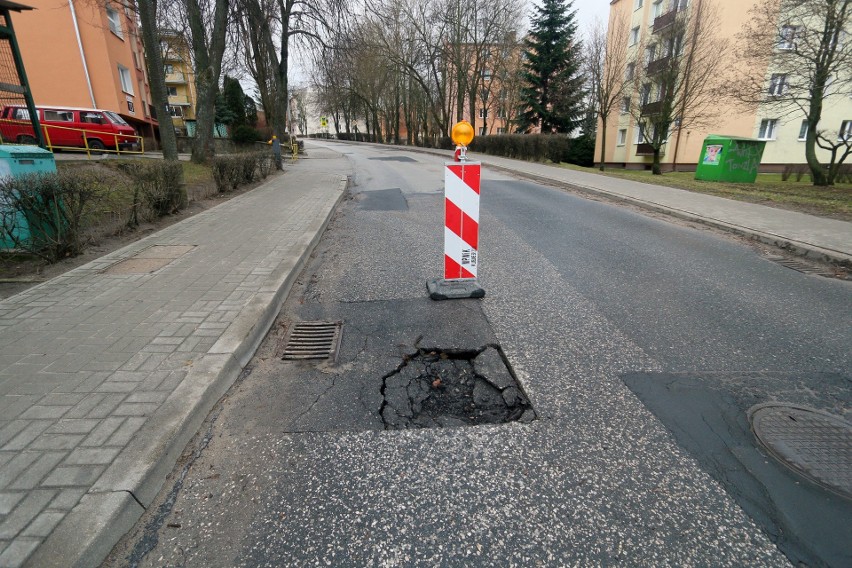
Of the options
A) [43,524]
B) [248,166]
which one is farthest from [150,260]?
[248,166]

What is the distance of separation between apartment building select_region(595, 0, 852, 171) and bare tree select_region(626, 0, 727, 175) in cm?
8

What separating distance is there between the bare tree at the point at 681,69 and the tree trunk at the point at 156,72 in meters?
23.9

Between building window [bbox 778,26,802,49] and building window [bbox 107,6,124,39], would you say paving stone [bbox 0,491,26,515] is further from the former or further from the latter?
building window [bbox 107,6,124,39]

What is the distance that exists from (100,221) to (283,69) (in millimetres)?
14945

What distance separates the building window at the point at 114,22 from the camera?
24391 millimetres

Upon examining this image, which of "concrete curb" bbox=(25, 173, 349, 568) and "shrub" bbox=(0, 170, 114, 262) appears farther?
"shrub" bbox=(0, 170, 114, 262)

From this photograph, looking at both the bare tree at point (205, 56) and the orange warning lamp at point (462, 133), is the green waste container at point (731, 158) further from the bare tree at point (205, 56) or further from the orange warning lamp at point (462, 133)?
the bare tree at point (205, 56)

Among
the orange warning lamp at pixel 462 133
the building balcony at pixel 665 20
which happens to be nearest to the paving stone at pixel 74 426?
the orange warning lamp at pixel 462 133

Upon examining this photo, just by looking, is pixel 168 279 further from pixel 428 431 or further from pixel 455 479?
pixel 455 479

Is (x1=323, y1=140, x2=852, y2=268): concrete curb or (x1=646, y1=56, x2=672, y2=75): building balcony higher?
(x1=646, y1=56, x2=672, y2=75): building balcony

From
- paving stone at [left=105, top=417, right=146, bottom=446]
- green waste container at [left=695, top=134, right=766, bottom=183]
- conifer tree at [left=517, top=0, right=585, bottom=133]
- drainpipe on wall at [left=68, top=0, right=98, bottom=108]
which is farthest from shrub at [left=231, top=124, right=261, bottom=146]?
paving stone at [left=105, top=417, right=146, bottom=446]

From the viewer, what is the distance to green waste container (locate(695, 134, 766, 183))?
1700cm

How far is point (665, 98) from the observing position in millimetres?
24344

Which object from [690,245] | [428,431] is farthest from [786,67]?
[428,431]
